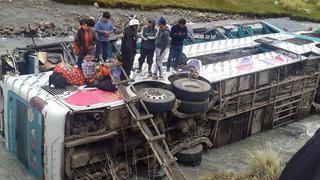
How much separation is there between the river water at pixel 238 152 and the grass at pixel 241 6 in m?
17.1

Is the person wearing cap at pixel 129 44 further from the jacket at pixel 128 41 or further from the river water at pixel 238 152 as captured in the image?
the river water at pixel 238 152

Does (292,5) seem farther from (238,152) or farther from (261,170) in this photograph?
(261,170)

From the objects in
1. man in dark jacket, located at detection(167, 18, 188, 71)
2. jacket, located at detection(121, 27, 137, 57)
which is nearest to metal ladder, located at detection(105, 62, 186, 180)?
jacket, located at detection(121, 27, 137, 57)

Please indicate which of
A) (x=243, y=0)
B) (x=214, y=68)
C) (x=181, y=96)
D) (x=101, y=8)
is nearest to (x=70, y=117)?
(x=181, y=96)

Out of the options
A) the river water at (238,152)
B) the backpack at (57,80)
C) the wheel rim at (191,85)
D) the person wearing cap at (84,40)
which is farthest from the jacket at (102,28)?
the river water at (238,152)

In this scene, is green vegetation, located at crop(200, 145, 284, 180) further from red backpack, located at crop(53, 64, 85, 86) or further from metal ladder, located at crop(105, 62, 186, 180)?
red backpack, located at crop(53, 64, 85, 86)

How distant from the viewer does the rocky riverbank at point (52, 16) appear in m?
21.8

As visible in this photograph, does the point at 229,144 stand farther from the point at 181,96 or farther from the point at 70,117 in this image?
the point at 70,117

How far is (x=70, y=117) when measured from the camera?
892cm

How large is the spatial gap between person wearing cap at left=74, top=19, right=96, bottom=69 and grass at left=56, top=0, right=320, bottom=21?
18.9 meters

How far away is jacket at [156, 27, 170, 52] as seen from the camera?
432 inches

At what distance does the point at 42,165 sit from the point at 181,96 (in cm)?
333

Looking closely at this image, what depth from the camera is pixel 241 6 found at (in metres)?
35.3

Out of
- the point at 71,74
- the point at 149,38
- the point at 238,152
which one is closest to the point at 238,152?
the point at 238,152
